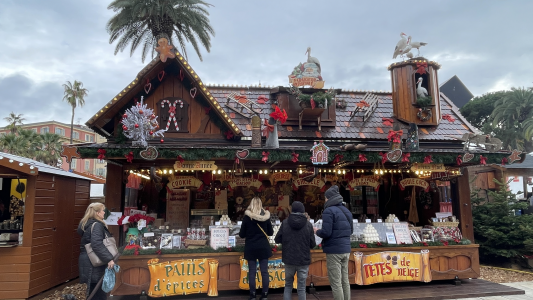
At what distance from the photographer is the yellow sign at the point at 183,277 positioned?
7059mm

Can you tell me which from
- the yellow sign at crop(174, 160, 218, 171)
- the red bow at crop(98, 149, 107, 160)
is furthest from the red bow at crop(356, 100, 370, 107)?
the red bow at crop(98, 149, 107, 160)

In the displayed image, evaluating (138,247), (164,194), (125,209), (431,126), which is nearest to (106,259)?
(138,247)

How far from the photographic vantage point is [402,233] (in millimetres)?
8227

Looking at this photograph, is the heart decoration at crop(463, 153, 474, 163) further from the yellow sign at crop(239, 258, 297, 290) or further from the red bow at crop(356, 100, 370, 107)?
the yellow sign at crop(239, 258, 297, 290)

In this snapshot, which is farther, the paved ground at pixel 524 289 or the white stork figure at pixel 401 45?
the white stork figure at pixel 401 45

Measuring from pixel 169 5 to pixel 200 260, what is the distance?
13611 millimetres

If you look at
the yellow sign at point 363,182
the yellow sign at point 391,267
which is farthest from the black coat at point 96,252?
the yellow sign at point 363,182

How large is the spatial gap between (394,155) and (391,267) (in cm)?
259

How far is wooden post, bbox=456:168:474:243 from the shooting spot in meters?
9.84

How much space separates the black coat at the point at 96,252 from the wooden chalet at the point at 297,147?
1903 millimetres

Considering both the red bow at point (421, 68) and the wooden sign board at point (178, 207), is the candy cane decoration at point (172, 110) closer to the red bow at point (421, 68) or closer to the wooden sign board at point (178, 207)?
the wooden sign board at point (178, 207)

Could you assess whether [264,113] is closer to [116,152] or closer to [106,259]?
[116,152]

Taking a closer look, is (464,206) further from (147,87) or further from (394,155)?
(147,87)

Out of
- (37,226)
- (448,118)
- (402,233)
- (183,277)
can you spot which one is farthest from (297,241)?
(448,118)
